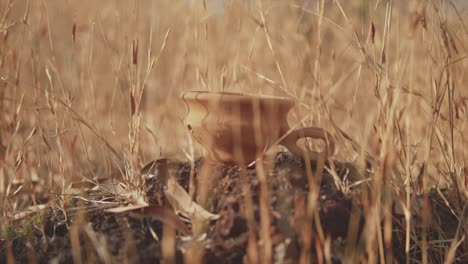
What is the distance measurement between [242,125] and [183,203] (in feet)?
0.73

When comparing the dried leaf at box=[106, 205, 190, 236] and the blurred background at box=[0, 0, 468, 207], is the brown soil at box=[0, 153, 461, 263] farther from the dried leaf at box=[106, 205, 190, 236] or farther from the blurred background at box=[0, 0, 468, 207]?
the blurred background at box=[0, 0, 468, 207]

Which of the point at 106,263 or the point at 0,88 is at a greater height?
the point at 0,88

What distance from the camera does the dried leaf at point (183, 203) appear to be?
48.4 inches

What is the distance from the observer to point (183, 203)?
4.21 ft

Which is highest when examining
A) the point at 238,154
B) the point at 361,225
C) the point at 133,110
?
the point at 133,110

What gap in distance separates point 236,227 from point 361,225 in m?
0.27

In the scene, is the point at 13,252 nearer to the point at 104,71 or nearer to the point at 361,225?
the point at 361,225

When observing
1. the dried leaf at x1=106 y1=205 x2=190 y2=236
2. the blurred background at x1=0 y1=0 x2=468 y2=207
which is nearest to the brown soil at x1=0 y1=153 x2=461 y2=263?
the dried leaf at x1=106 y1=205 x2=190 y2=236

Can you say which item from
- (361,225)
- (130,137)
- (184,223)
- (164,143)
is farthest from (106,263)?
(164,143)

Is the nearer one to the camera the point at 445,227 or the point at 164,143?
the point at 445,227

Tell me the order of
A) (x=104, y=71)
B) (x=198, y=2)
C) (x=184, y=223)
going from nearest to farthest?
(x=184, y=223) < (x=198, y=2) < (x=104, y=71)

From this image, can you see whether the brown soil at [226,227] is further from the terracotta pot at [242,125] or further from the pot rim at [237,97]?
the pot rim at [237,97]

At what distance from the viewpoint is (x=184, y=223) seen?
49.3 inches

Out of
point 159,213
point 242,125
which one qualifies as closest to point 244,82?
point 242,125
